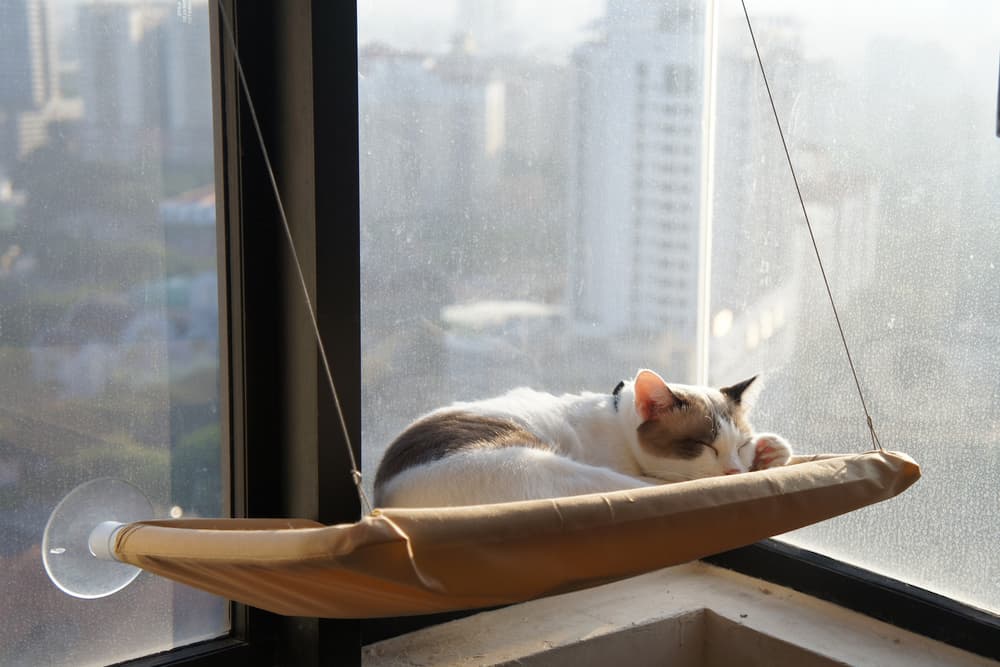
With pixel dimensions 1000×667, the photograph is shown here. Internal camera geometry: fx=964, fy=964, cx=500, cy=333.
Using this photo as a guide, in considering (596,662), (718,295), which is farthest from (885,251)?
(596,662)

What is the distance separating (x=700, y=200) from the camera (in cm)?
237

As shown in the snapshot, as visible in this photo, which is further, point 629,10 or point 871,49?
point 629,10

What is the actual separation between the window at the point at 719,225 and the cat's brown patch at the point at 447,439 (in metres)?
0.37

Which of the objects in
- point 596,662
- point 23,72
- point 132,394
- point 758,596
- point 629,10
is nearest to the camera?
point 23,72

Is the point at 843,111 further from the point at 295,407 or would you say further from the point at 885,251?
the point at 295,407

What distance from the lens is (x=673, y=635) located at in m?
1.99

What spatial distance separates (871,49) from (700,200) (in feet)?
1.82

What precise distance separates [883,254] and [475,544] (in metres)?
1.29

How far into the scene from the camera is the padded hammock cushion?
0.91 m

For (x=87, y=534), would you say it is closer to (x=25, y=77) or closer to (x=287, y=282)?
(x=287, y=282)

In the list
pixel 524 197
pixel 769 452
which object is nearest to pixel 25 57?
pixel 524 197

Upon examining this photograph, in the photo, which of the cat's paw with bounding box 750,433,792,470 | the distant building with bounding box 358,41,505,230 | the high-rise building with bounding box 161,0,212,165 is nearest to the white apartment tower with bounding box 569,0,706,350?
the distant building with bounding box 358,41,505,230

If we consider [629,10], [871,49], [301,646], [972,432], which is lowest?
[301,646]

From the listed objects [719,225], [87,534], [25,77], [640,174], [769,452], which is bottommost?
[87,534]
